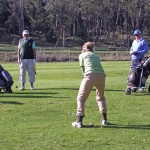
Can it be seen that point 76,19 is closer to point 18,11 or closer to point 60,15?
point 60,15

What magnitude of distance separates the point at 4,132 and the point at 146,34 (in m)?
92.6

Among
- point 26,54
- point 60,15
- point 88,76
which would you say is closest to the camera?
point 88,76

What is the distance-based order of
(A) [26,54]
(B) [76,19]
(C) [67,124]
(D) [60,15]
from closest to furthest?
(C) [67,124] → (A) [26,54] → (D) [60,15] → (B) [76,19]

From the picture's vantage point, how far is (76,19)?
99.2 meters

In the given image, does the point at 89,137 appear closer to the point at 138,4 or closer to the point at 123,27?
the point at 138,4

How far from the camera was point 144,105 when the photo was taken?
1438 cm

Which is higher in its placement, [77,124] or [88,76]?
[88,76]

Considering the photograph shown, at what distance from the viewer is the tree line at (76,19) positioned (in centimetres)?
9019

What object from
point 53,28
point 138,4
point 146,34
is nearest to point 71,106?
point 53,28

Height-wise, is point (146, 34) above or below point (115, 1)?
below

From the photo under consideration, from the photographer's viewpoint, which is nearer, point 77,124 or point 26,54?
point 77,124

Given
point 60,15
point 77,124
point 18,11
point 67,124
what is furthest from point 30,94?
point 18,11

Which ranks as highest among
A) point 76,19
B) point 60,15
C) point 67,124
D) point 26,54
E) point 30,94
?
point 60,15

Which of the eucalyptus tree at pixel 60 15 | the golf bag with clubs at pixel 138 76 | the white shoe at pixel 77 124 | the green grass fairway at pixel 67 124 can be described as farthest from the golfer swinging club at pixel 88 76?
the eucalyptus tree at pixel 60 15
